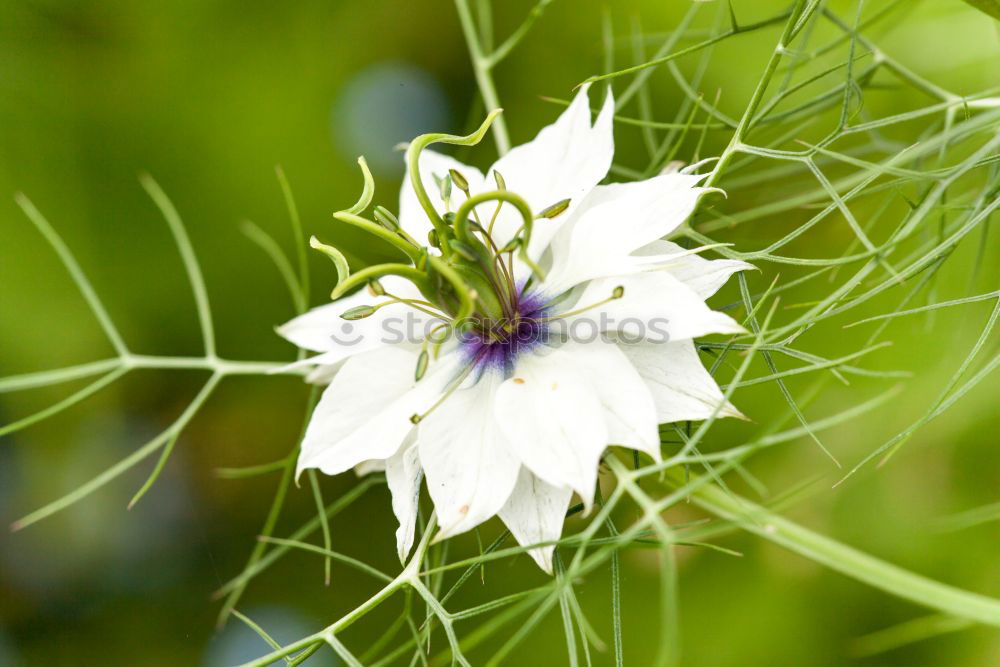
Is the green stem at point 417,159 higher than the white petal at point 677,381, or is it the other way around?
the green stem at point 417,159

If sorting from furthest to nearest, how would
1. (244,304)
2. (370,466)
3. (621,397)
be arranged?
(244,304)
(370,466)
(621,397)

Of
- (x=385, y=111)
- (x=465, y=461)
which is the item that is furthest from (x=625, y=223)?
(x=385, y=111)

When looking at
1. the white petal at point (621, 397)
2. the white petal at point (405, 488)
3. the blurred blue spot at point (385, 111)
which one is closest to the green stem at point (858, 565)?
the white petal at point (621, 397)

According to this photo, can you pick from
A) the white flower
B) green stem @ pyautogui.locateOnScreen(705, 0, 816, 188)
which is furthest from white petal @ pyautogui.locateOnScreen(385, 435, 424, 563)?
green stem @ pyautogui.locateOnScreen(705, 0, 816, 188)

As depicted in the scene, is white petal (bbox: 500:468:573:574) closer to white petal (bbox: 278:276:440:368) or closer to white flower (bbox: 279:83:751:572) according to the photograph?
white flower (bbox: 279:83:751:572)

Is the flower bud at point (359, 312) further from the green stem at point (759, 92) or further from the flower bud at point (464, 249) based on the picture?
the green stem at point (759, 92)

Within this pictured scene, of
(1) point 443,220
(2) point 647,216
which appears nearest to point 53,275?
(1) point 443,220

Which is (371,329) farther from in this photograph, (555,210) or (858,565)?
(858,565)
